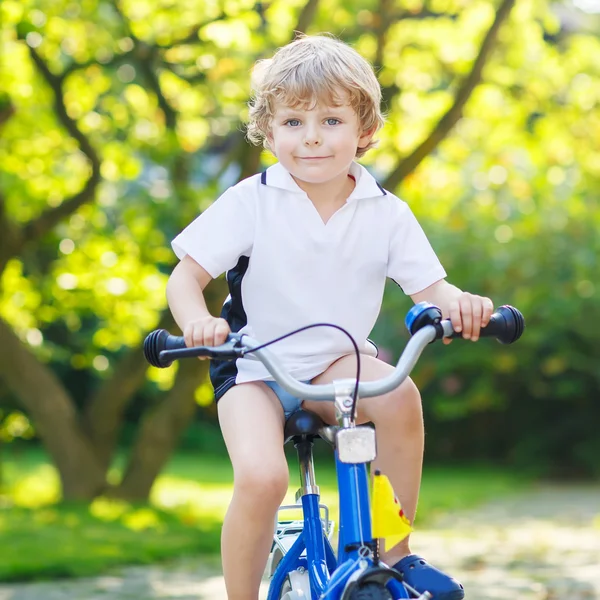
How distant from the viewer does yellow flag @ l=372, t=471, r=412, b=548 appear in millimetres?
2201

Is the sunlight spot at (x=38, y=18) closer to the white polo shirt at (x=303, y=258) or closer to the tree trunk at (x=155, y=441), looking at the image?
the tree trunk at (x=155, y=441)

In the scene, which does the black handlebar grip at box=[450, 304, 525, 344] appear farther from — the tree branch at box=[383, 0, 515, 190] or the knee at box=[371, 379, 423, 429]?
the tree branch at box=[383, 0, 515, 190]

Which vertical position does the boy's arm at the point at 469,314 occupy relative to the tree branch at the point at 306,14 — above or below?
below

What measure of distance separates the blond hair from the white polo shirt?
18 cm

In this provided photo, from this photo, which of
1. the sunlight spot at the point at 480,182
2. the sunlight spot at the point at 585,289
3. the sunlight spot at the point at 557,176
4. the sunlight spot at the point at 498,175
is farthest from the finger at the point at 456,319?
the sunlight spot at the point at 480,182

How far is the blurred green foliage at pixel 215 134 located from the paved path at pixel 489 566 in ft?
7.92

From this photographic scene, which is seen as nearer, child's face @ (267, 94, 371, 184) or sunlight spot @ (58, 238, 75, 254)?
child's face @ (267, 94, 371, 184)

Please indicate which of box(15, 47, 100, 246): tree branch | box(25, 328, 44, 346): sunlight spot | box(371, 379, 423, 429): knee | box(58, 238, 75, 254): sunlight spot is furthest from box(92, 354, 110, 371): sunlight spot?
box(371, 379, 423, 429): knee

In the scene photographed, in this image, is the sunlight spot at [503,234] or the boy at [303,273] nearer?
the boy at [303,273]

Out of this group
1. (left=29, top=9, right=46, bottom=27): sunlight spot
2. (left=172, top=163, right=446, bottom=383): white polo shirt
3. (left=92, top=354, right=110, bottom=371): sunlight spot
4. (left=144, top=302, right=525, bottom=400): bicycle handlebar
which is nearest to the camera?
(left=144, top=302, right=525, bottom=400): bicycle handlebar

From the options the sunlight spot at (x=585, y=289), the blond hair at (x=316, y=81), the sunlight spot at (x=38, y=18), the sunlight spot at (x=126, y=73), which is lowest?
the blond hair at (x=316, y=81)

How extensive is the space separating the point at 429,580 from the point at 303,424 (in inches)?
18.0

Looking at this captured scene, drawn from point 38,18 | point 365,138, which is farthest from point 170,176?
point 365,138

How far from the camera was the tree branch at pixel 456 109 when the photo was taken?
22.3 feet
